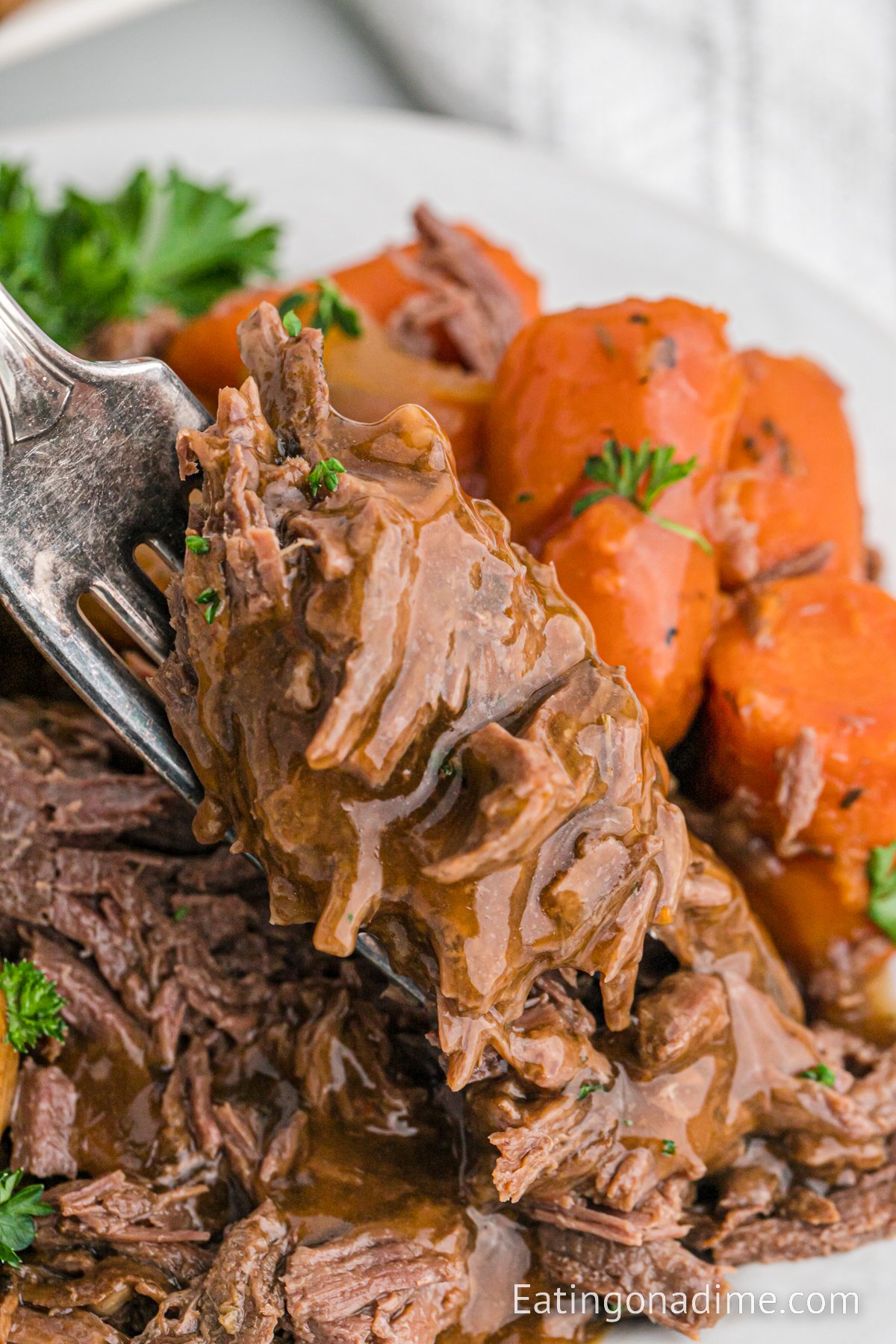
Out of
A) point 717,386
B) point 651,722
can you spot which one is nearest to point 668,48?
point 717,386

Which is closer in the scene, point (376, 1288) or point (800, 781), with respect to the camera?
point (376, 1288)

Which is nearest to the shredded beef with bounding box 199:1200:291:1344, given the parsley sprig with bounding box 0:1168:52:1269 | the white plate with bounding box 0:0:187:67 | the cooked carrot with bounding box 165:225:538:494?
the parsley sprig with bounding box 0:1168:52:1269

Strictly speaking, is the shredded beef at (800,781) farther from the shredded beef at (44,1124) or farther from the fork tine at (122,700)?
the shredded beef at (44,1124)

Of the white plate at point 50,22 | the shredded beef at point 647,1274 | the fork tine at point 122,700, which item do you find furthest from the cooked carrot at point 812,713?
the white plate at point 50,22

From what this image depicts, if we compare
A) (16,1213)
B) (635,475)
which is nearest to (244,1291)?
(16,1213)

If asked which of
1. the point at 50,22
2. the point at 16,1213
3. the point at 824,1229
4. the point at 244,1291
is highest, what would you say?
the point at 50,22

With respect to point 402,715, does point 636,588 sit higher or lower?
lower

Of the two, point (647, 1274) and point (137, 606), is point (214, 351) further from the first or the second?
point (647, 1274)
